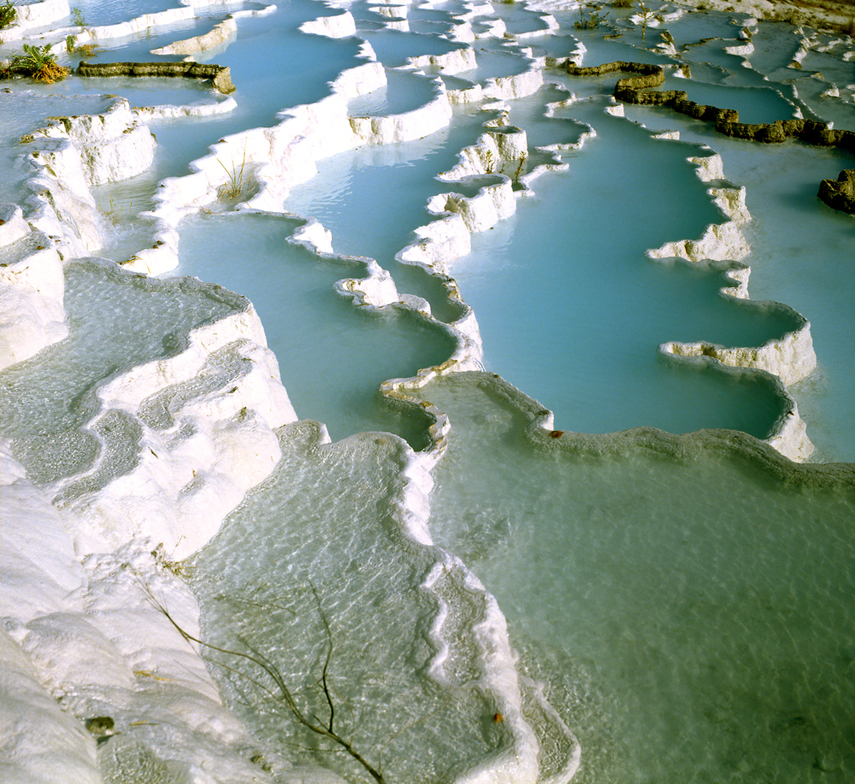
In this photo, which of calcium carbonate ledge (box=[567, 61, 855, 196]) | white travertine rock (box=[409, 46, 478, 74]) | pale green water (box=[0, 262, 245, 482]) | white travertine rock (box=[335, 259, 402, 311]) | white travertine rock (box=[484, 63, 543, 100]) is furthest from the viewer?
white travertine rock (box=[409, 46, 478, 74])

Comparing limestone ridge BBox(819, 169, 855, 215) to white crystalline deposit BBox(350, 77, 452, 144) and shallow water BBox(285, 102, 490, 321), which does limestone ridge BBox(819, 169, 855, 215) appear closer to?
shallow water BBox(285, 102, 490, 321)

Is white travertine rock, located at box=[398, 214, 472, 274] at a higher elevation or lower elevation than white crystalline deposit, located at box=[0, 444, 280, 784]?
lower

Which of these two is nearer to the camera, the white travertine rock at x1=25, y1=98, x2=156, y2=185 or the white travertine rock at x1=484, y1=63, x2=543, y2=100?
the white travertine rock at x1=25, y1=98, x2=156, y2=185

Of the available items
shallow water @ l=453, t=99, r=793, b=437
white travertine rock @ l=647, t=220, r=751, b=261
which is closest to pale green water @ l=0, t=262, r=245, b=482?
shallow water @ l=453, t=99, r=793, b=437

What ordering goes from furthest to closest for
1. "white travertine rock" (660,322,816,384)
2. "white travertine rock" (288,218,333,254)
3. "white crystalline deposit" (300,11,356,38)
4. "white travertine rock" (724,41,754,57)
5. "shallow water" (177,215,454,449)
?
"white travertine rock" (724,41,754,57)
"white crystalline deposit" (300,11,356,38)
"white travertine rock" (288,218,333,254)
"white travertine rock" (660,322,816,384)
"shallow water" (177,215,454,449)

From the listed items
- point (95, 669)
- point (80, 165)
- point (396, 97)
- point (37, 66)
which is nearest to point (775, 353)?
point (95, 669)

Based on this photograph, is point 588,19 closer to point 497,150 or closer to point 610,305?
point 497,150

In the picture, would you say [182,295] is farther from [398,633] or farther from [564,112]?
[564,112]
